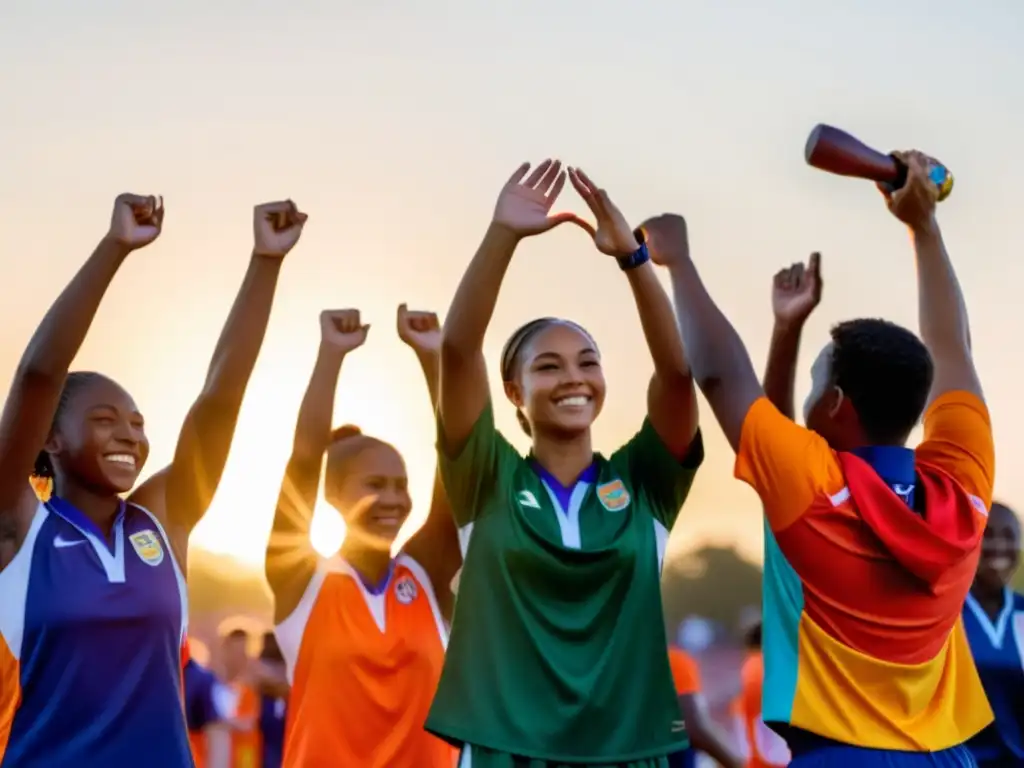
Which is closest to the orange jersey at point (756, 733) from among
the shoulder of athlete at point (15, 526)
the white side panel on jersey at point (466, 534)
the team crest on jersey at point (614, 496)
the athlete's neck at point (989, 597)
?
the athlete's neck at point (989, 597)

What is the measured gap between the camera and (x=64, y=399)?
17.8 feet

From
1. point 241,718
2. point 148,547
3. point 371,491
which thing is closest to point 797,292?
point 371,491

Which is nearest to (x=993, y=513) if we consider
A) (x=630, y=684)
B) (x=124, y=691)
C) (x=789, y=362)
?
(x=789, y=362)

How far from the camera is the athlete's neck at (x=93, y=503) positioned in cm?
532

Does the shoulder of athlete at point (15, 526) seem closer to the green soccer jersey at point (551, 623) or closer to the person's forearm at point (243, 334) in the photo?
the person's forearm at point (243, 334)

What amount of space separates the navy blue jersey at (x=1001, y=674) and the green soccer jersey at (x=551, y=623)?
2629mm

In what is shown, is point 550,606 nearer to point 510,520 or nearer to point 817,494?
point 510,520

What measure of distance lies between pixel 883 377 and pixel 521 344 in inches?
53.1

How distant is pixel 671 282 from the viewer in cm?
490

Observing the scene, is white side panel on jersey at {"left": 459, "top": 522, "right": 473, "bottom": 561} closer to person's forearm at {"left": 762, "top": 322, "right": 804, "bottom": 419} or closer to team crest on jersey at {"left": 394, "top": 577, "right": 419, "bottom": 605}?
person's forearm at {"left": 762, "top": 322, "right": 804, "bottom": 419}

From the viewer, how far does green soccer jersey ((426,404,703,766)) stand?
4.72 metres

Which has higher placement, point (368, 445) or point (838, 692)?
point (368, 445)

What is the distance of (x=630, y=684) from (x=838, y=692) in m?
0.71

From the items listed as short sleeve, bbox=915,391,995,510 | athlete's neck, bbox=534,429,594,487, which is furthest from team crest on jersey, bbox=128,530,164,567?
short sleeve, bbox=915,391,995,510
